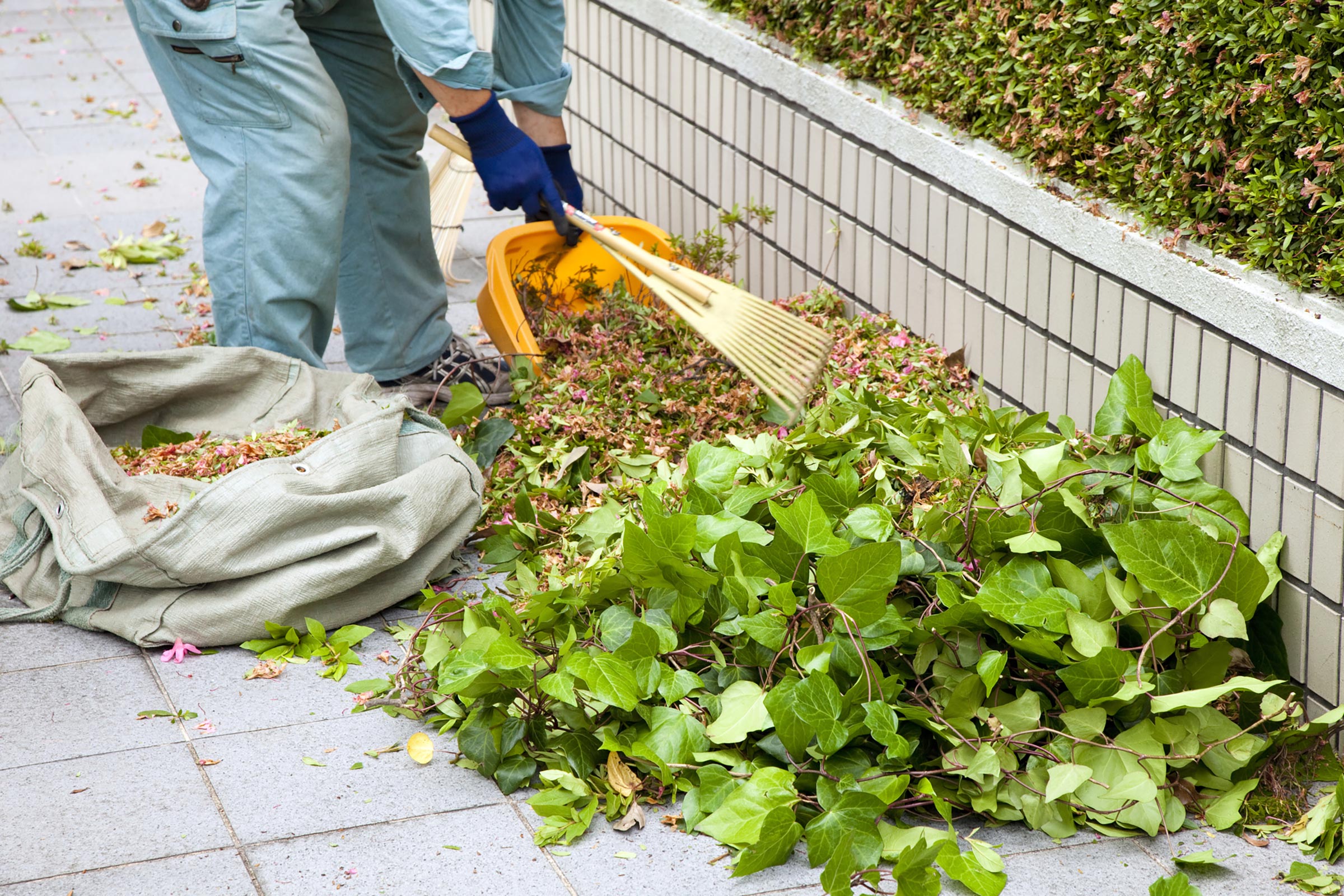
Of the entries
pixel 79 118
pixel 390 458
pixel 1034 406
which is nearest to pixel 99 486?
pixel 390 458

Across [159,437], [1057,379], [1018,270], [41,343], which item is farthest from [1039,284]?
[41,343]

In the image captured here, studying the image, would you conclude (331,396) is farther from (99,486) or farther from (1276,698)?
(1276,698)

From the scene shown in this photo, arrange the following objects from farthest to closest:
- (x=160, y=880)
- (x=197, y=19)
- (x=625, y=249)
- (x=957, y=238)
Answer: (x=625, y=249) < (x=957, y=238) < (x=197, y=19) < (x=160, y=880)

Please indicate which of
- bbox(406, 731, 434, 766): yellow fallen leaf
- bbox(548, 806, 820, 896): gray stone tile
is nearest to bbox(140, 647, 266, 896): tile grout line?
bbox(406, 731, 434, 766): yellow fallen leaf

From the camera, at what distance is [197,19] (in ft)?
9.53

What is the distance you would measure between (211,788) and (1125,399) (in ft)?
5.94

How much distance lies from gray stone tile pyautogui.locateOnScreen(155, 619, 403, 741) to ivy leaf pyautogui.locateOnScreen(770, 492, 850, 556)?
863mm

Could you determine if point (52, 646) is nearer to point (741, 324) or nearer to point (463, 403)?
point (463, 403)

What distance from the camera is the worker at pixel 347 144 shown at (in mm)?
2949

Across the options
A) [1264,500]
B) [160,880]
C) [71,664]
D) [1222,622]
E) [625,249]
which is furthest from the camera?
[625,249]

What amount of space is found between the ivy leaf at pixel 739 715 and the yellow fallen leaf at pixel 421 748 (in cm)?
50

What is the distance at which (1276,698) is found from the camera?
6.97 feet

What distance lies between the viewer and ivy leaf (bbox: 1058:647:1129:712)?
2.05m

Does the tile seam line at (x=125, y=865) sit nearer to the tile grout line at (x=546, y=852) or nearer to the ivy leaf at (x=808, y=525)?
the tile grout line at (x=546, y=852)
